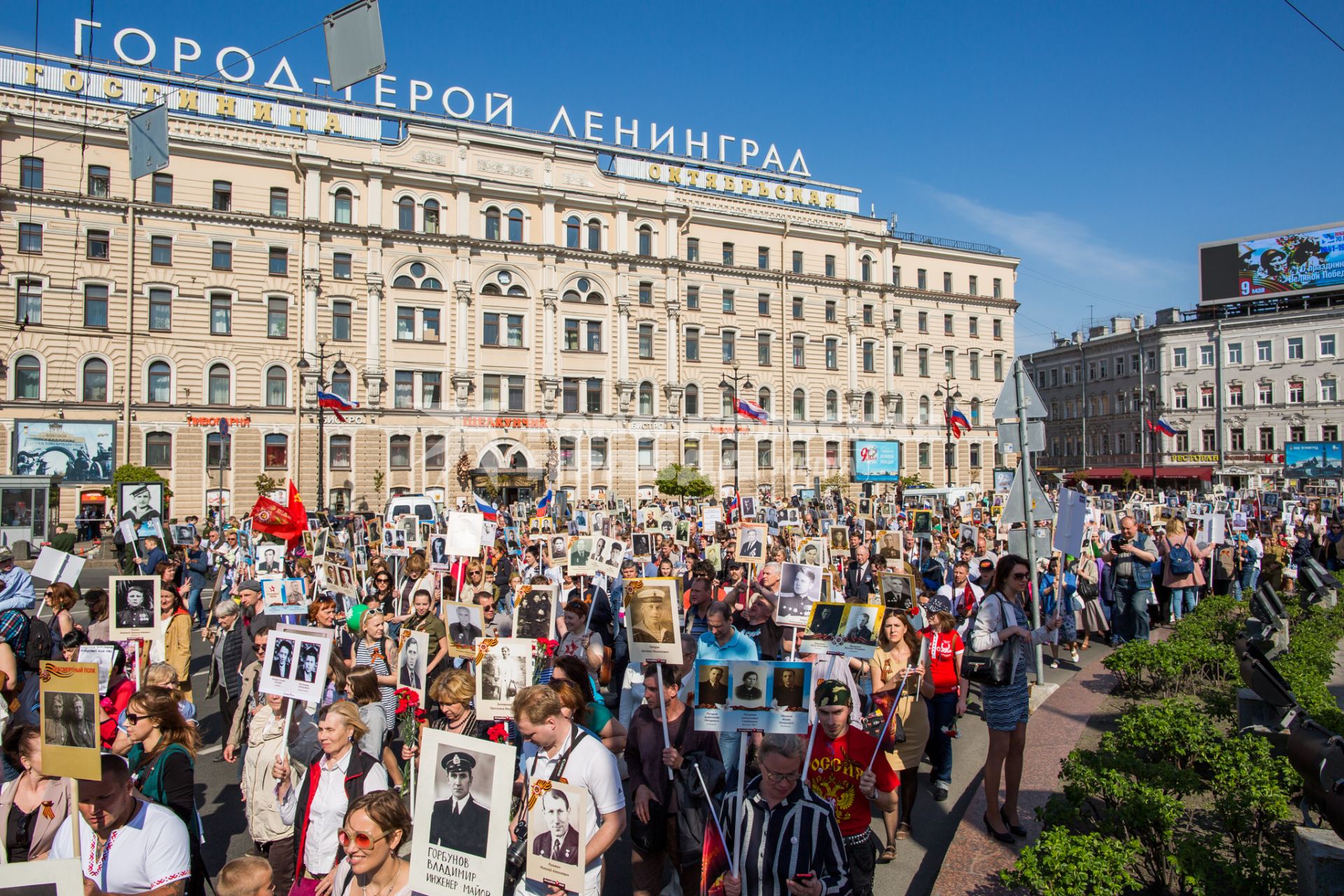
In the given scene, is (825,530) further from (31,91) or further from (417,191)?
(31,91)

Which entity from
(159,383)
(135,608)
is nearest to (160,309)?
(159,383)

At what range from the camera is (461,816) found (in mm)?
3779

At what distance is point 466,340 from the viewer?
4322 centimetres

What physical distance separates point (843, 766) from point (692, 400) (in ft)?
145

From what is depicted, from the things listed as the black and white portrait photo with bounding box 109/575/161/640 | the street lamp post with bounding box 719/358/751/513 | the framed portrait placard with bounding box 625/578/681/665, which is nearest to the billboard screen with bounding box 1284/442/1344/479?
the street lamp post with bounding box 719/358/751/513

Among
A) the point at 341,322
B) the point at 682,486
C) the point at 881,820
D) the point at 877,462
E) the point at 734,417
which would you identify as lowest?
the point at 881,820

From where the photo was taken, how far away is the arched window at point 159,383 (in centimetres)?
3775

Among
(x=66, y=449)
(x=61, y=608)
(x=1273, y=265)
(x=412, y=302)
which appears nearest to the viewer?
(x=61, y=608)

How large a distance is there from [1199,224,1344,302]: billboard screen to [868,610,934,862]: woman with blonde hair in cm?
7005

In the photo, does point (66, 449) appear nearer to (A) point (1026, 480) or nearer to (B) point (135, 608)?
(B) point (135, 608)

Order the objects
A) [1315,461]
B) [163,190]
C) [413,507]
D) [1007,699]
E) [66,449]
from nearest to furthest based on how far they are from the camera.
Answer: [1007,699], [413,507], [66,449], [163,190], [1315,461]

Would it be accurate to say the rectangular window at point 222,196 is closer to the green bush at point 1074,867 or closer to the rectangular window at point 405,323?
the rectangular window at point 405,323

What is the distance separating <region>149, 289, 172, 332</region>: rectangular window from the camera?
38.1 meters

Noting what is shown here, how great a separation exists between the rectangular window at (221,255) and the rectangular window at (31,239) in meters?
6.58
